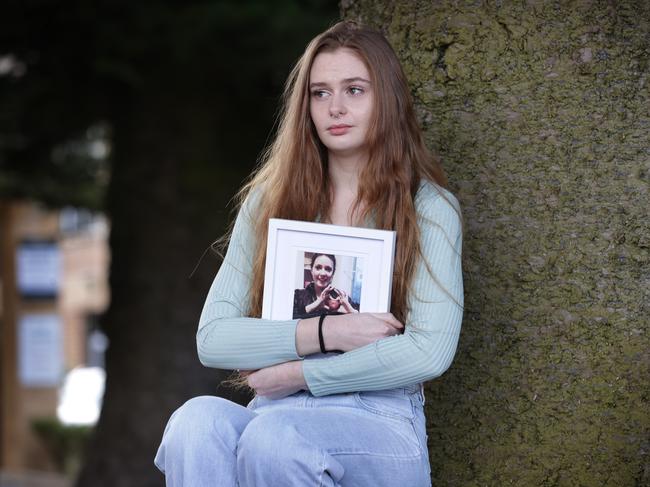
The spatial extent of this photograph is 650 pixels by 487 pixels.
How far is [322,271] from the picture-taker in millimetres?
2352

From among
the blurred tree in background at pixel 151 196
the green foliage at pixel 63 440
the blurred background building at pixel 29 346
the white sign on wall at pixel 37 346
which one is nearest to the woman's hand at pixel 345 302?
the blurred tree in background at pixel 151 196

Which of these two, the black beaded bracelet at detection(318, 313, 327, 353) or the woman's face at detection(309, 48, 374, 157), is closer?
the black beaded bracelet at detection(318, 313, 327, 353)

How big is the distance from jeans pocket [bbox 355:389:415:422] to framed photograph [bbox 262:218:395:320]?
200mm

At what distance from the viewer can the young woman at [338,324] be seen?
2.17 meters

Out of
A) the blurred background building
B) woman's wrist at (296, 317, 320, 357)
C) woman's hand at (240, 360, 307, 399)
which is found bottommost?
the blurred background building

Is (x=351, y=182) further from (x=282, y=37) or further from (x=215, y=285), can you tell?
(x=282, y=37)

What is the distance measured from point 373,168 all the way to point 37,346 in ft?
31.3

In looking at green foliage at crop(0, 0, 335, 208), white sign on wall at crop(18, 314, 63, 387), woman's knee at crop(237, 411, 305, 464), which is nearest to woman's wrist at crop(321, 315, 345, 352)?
woman's knee at crop(237, 411, 305, 464)

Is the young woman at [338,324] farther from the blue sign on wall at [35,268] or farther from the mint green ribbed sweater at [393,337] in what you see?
the blue sign on wall at [35,268]

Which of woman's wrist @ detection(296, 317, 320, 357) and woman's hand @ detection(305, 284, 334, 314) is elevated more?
woman's hand @ detection(305, 284, 334, 314)

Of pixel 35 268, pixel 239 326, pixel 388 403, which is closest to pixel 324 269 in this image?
pixel 239 326

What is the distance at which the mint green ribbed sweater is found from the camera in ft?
7.36

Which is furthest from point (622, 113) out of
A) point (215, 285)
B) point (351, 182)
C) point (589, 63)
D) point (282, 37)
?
point (282, 37)

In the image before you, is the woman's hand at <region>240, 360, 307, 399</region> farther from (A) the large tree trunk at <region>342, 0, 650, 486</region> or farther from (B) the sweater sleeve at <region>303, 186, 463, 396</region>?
(A) the large tree trunk at <region>342, 0, 650, 486</region>
